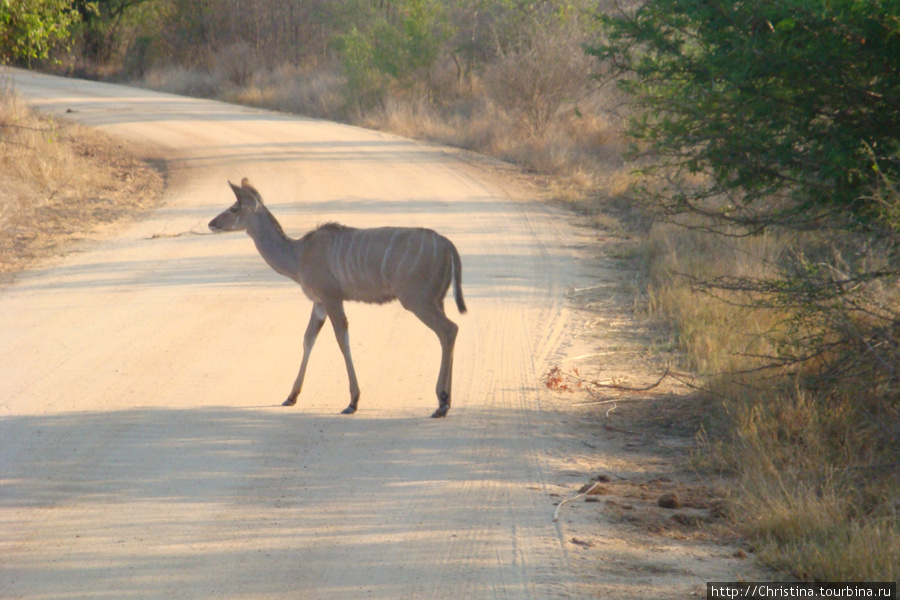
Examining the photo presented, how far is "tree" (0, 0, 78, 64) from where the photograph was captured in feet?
47.5

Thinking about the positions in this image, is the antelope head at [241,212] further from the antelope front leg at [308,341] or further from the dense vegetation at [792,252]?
the dense vegetation at [792,252]

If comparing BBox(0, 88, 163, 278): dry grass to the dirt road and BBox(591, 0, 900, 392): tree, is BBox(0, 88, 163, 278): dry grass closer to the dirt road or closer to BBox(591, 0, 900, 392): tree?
the dirt road

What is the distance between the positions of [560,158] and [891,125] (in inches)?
563

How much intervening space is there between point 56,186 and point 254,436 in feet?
36.7

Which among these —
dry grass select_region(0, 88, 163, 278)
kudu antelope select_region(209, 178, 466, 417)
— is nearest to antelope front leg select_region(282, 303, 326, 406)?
kudu antelope select_region(209, 178, 466, 417)

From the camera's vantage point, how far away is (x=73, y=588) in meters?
4.21

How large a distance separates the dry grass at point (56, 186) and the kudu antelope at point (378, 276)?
5734mm

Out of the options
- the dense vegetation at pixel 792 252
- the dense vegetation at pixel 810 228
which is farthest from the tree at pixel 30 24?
the dense vegetation at pixel 810 228

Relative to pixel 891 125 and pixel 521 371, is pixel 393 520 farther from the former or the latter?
pixel 891 125

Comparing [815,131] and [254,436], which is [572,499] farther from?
[815,131]

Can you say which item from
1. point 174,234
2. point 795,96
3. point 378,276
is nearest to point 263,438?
point 378,276

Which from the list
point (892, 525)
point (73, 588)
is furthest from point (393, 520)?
point (892, 525)

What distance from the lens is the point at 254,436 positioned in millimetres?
6375

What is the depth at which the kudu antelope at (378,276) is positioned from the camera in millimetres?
7012
